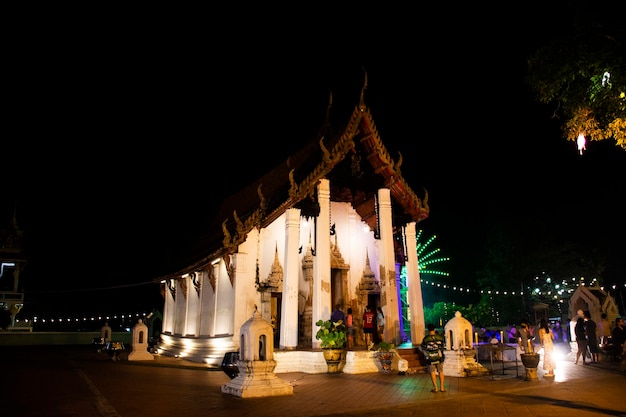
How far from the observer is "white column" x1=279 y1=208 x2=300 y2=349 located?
12570mm

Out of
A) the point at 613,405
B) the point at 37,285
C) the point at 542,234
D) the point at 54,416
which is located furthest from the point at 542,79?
the point at 37,285

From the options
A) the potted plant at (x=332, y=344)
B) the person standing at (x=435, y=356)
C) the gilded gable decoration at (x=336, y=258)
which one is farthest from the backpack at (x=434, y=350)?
the gilded gable decoration at (x=336, y=258)

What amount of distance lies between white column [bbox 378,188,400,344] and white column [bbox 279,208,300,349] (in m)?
2.75

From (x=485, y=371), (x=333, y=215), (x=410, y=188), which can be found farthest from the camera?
(x=333, y=215)

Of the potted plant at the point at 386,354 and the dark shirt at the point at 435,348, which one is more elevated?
the dark shirt at the point at 435,348

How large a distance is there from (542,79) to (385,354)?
770 centimetres

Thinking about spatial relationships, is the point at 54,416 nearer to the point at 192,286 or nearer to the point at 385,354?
the point at 385,354

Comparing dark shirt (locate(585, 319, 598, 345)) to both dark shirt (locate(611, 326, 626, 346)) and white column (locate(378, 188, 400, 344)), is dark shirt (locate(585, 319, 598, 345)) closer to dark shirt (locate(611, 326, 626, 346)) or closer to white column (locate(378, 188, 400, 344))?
dark shirt (locate(611, 326, 626, 346))

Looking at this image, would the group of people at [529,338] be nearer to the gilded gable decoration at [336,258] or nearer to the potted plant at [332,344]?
the potted plant at [332,344]

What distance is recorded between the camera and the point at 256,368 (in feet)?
28.0

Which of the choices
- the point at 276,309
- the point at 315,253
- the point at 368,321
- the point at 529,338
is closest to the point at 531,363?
the point at 529,338

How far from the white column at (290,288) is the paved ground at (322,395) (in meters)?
1.19

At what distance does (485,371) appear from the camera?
11.6 metres

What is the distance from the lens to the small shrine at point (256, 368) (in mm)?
8320
